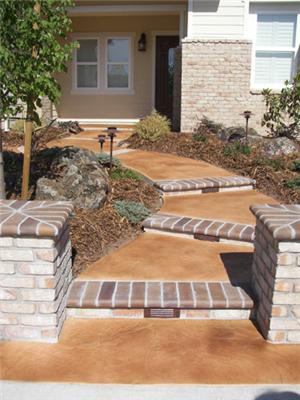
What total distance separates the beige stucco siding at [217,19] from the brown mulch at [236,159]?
2661 millimetres

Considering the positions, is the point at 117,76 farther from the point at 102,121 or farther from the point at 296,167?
the point at 296,167

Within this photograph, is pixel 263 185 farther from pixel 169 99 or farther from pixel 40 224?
pixel 169 99

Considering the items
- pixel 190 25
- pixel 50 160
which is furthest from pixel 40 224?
pixel 190 25

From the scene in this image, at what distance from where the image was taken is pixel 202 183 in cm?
699

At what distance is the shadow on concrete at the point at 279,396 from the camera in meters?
2.69

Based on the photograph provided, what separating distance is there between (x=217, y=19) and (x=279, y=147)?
3.93 m

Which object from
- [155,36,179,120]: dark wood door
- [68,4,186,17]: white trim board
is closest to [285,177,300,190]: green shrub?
[68,4,186,17]: white trim board

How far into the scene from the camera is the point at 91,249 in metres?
4.61

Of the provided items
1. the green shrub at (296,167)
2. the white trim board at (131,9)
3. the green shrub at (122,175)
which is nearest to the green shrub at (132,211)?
the green shrub at (122,175)

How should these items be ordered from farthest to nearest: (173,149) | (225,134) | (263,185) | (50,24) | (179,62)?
(179,62) < (225,134) < (173,149) < (263,185) < (50,24)

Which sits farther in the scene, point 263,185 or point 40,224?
point 263,185

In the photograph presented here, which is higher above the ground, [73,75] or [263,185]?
[73,75]

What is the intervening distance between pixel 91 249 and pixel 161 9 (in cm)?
905

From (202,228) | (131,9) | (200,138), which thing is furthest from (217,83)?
(202,228)
